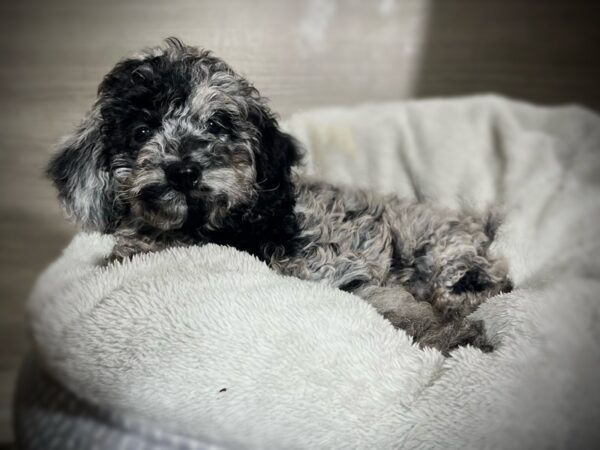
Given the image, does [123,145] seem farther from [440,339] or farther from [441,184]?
[441,184]

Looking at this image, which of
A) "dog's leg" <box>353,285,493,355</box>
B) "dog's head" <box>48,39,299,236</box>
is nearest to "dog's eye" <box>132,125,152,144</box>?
"dog's head" <box>48,39,299,236</box>

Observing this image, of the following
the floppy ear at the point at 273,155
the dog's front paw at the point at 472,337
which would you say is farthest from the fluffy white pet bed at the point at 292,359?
the floppy ear at the point at 273,155

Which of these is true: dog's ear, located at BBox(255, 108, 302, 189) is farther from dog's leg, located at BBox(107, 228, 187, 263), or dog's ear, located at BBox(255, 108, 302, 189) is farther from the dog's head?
dog's leg, located at BBox(107, 228, 187, 263)

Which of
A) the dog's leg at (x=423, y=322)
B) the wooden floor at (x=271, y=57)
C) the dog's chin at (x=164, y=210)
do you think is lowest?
the dog's leg at (x=423, y=322)

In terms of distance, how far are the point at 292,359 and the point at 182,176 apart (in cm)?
29

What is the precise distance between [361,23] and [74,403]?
0.78 metres

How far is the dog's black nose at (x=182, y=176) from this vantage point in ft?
2.81

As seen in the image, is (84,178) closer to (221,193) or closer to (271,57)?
(221,193)

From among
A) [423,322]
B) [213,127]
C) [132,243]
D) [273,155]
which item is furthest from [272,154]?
[423,322]

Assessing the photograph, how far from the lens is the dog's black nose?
0.85 meters

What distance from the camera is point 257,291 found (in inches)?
35.1

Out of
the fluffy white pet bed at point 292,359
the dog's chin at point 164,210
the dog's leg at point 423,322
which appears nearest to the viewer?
the fluffy white pet bed at point 292,359

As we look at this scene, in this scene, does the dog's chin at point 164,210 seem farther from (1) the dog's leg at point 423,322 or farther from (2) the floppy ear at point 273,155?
(1) the dog's leg at point 423,322

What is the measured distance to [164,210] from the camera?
35.0 inches
